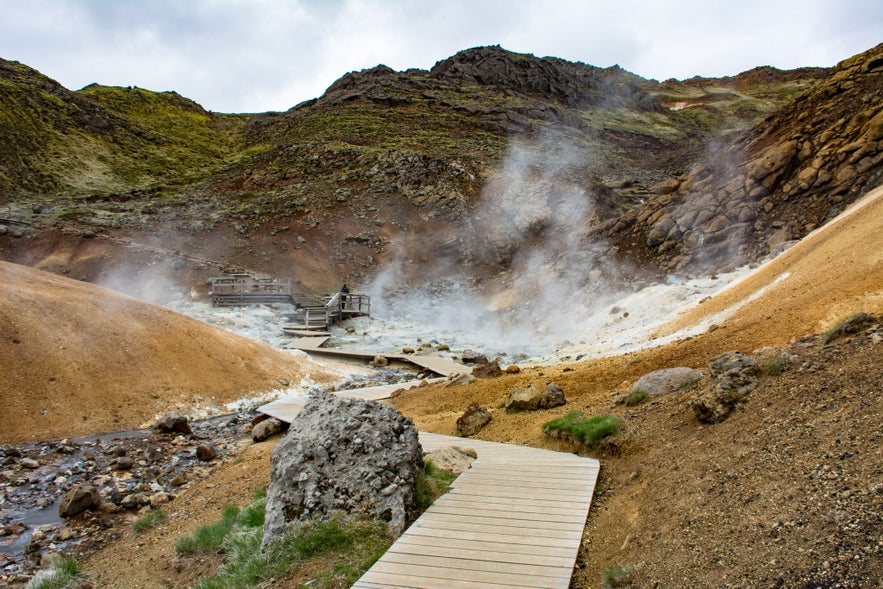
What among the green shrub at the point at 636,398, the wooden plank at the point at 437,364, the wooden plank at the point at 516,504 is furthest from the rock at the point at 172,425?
the green shrub at the point at 636,398

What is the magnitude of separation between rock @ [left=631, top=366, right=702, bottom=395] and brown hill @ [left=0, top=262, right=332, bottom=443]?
9.03 metres

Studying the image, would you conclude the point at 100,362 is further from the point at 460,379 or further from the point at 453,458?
the point at 453,458

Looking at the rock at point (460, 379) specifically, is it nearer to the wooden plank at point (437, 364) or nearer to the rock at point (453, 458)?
the wooden plank at point (437, 364)

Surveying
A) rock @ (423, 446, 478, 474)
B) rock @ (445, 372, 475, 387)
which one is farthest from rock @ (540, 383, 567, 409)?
rock @ (445, 372, 475, 387)

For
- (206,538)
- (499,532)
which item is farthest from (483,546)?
(206,538)

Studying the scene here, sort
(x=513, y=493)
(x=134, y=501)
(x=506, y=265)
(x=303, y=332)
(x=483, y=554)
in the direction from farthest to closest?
1. (x=506, y=265)
2. (x=303, y=332)
3. (x=134, y=501)
4. (x=513, y=493)
5. (x=483, y=554)

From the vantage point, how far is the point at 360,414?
212 inches

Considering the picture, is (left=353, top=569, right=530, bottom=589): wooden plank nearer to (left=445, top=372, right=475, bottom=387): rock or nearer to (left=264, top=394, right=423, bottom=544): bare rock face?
(left=264, top=394, right=423, bottom=544): bare rock face

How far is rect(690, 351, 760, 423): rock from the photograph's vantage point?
17.7 ft

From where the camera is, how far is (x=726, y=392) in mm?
5445

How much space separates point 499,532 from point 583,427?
2.54 metres

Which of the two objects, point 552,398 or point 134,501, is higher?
point 552,398

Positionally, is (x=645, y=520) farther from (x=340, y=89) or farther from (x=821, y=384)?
(x=340, y=89)

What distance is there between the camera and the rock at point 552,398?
8.62m
